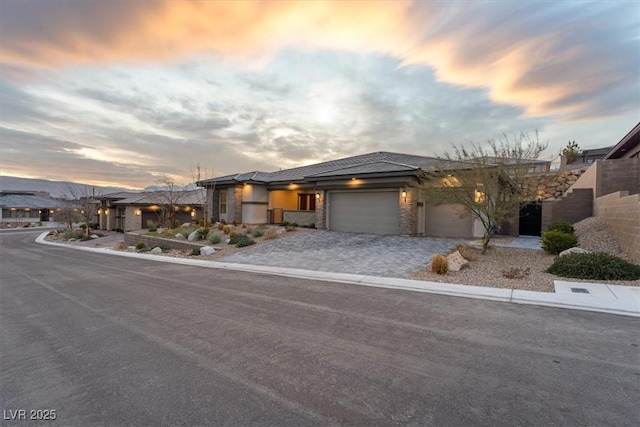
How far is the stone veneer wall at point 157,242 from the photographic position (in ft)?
59.9

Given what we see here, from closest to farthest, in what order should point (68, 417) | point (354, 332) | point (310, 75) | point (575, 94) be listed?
1. point (68, 417)
2. point (354, 332)
3. point (575, 94)
4. point (310, 75)

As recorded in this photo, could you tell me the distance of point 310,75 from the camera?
18.1 m

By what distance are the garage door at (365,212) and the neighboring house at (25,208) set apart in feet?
195

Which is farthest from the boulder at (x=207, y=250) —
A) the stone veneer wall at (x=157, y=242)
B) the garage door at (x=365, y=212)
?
the garage door at (x=365, y=212)

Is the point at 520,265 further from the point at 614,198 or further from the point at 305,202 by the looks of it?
the point at 305,202

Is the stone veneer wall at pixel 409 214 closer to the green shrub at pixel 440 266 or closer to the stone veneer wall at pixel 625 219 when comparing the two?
the green shrub at pixel 440 266

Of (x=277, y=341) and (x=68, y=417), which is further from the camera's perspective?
(x=277, y=341)

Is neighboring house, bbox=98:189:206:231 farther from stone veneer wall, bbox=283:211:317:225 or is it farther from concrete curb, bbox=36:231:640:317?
concrete curb, bbox=36:231:640:317

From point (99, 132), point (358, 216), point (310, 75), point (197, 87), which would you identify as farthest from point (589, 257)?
point (99, 132)

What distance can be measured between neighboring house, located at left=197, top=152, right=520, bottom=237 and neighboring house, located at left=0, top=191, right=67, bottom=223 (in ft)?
166

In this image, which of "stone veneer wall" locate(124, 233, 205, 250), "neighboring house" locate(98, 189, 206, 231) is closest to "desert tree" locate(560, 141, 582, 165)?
"stone veneer wall" locate(124, 233, 205, 250)

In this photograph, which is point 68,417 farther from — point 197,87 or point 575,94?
point 575,94

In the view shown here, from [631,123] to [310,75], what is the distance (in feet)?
63.8

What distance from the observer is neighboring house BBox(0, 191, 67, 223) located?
58.6 metres
